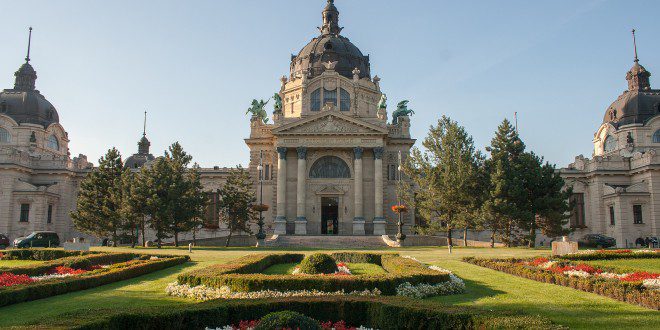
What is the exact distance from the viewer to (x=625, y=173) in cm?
6059

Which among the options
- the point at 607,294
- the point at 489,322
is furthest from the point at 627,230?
the point at 489,322

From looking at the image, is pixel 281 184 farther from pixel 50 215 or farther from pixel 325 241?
pixel 50 215

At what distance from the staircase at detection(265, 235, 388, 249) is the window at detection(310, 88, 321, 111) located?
19026 millimetres

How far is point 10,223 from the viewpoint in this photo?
2285 inches

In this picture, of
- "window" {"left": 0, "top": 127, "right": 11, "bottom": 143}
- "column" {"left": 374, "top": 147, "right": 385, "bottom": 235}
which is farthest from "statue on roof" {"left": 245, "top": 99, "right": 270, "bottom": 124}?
"window" {"left": 0, "top": 127, "right": 11, "bottom": 143}

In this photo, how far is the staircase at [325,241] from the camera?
49.8 metres

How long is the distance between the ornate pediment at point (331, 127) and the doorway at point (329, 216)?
25.5ft

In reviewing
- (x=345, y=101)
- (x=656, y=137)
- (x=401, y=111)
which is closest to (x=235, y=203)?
(x=345, y=101)

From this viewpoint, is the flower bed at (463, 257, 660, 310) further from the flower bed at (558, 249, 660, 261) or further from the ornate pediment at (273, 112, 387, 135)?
the ornate pediment at (273, 112, 387, 135)

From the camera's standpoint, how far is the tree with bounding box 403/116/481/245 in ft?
149

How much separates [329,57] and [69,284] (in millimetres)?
54115

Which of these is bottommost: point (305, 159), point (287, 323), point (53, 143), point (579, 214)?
point (287, 323)

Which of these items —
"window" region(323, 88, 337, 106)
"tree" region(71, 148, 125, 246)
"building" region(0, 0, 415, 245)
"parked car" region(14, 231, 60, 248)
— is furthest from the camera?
"window" region(323, 88, 337, 106)

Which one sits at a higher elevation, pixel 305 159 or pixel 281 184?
pixel 305 159
